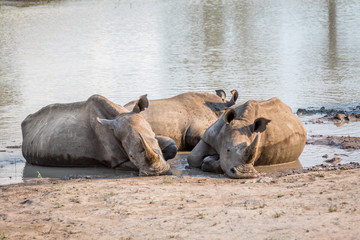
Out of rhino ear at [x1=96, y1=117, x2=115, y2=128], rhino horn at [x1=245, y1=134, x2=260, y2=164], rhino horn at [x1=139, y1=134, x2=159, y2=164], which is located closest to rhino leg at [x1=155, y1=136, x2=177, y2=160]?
rhino ear at [x1=96, y1=117, x2=115, y2=128]

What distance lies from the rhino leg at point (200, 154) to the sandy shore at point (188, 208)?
3.23 ft

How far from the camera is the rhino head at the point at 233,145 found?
9.56 metres

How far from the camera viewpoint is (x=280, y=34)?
97.4 feet

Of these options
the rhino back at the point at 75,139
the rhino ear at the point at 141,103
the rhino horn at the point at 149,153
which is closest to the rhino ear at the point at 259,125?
the rhino horn at the point at 149,153

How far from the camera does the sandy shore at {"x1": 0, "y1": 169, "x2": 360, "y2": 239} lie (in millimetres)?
6727

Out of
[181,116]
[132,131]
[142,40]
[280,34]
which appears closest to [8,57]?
[142,40]

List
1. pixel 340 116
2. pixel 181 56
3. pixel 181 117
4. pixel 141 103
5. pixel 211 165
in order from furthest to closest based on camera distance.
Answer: pixel 181 56 → pixel 340 116 → pixel 181 117 → pixel 141 103 → pixel 211 165

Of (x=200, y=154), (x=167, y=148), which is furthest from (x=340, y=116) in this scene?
(x=167, y=148)

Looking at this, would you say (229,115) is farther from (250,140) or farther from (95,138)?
(95,138)

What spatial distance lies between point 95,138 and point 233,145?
2439 mm

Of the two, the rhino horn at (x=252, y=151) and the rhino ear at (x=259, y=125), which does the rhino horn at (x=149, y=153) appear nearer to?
the rhino horn at (x=252, y=151)

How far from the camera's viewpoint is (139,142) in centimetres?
1011

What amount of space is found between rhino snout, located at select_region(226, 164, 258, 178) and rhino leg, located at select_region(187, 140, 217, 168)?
103 cm

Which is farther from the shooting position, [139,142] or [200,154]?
[200,154]
